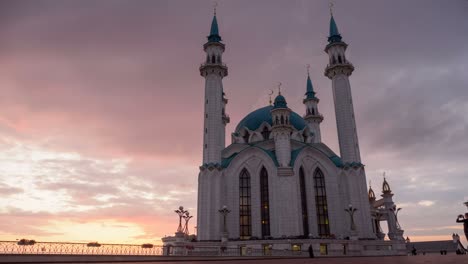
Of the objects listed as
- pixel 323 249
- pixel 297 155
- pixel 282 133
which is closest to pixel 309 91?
pixel 282 133

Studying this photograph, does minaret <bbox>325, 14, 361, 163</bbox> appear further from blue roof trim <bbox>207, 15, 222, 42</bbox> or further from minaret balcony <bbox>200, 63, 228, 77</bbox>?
blue roof trim <bbox>207, 15, 222, 42</bbox>

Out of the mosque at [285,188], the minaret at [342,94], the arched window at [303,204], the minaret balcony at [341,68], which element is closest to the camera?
the mosque at [285,188]

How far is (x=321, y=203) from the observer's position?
50.2 meters

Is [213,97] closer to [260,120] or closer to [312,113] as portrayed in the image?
[260,120]

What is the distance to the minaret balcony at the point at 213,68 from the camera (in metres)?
54.6

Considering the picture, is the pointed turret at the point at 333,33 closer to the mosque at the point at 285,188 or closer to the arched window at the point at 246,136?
the mosque at the point at 285,188

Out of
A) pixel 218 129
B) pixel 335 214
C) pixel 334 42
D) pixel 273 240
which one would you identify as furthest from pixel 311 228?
pixel 334 42

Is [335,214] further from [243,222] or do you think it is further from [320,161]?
[243,222]

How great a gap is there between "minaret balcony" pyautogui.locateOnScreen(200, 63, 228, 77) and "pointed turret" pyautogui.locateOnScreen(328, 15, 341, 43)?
752 inches

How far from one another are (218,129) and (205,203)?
11.4 m

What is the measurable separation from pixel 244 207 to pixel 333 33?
1319 inches

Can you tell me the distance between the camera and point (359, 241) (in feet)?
145

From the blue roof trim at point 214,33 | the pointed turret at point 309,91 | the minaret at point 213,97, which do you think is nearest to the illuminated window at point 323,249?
the minaret at point 213,97

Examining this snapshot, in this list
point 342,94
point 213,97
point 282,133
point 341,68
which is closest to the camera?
point 282,133
